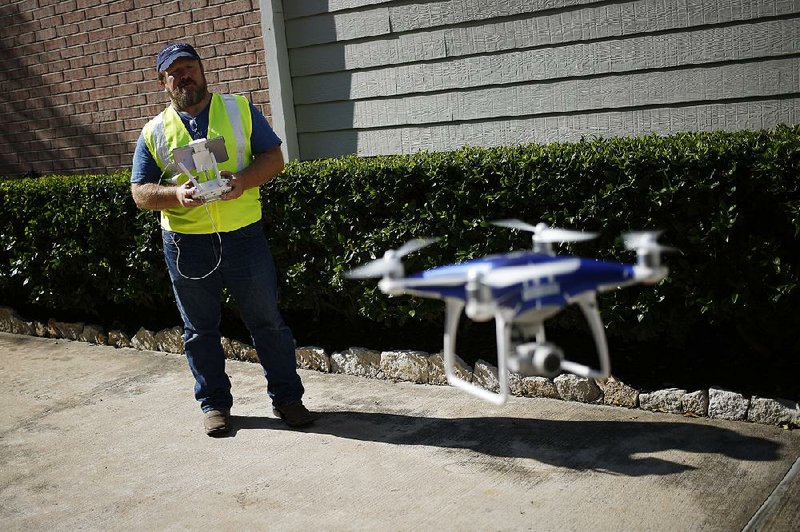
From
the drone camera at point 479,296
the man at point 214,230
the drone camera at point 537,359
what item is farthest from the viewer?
the man at point 214,230

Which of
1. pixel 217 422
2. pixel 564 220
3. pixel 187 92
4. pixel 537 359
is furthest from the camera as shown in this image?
pixel 217 422

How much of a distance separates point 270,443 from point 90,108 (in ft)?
17.4

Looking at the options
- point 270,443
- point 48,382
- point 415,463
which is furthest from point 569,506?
point 48,382

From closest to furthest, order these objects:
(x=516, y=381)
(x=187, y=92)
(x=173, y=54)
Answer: (x=173, y=54) < (x=187, y=92) < (x=516, y=381)

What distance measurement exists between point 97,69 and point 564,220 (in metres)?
5.65

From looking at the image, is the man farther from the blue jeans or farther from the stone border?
the stone border

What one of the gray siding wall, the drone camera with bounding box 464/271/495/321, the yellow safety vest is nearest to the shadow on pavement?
the yellow safety vest

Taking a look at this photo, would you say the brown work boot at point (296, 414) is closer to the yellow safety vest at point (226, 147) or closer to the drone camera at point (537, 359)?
the yellow safety vest at point (226, 147)

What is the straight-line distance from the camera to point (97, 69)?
8805mm

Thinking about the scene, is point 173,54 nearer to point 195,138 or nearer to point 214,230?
point 195,138

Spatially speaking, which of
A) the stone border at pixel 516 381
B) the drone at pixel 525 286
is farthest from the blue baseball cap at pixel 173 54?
the drone at pixel 525 286

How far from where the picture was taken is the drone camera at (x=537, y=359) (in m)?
1.62

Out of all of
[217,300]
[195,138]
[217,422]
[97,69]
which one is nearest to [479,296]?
[195,138]

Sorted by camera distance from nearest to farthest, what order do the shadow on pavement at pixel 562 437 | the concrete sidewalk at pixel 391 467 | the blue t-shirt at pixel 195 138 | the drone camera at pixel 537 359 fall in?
the drone camera at pixel 537 359 → the concrete sidewalk at pixel 391 467 → the shadow on pavement at pixel 562 437 → the blue t-shirt at pixel 195 138
